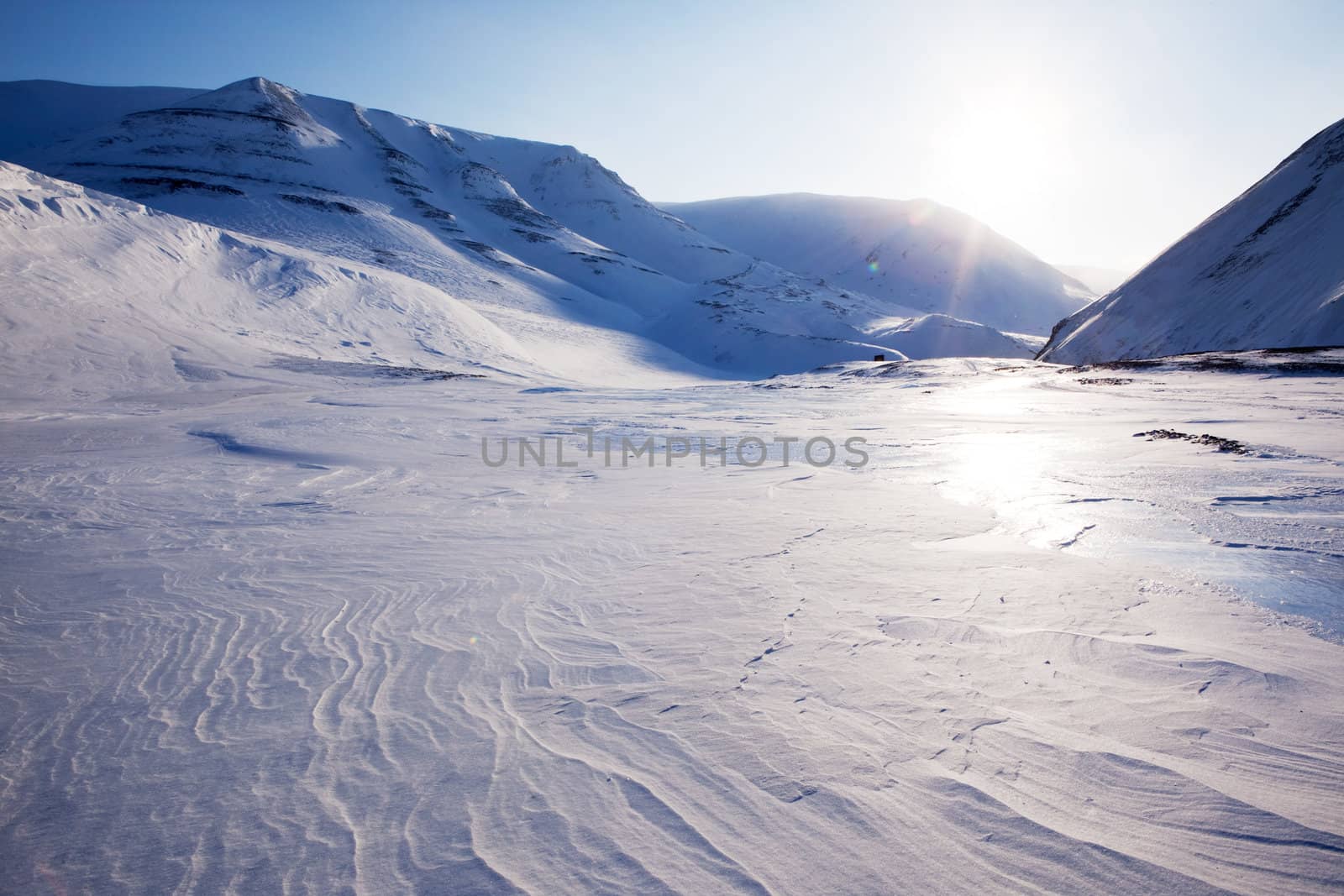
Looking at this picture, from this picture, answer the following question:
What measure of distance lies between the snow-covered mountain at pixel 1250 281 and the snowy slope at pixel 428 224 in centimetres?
1761

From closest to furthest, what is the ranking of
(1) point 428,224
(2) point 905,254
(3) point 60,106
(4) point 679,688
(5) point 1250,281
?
(4) point 679,688 → (5) point 1250,281 → (1) point 428,224 → (3) point 60,106 → (2) point 905,254

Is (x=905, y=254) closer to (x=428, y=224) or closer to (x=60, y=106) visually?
(x=428, y=224)

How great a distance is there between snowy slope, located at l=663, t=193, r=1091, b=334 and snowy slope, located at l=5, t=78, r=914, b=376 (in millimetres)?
22003

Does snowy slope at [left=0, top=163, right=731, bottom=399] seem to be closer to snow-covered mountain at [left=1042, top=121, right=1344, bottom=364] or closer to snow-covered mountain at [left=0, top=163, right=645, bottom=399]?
snow-covered mountain at [left=0, top=163, right=645, bottom=399]

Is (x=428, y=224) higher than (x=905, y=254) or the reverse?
the reverse

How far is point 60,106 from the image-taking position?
68750mm

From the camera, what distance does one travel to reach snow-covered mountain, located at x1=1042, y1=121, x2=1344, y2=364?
54.7 ft

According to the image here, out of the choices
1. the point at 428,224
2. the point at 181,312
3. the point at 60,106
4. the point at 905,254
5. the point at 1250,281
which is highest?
the point at 60,106

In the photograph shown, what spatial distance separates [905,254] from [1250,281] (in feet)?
239

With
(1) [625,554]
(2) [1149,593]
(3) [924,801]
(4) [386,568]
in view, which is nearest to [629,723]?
(3) [924,801]

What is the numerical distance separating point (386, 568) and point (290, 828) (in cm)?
196

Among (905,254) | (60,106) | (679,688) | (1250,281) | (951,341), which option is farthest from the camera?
(905,254)

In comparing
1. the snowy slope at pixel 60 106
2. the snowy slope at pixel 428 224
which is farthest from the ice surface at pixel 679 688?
the snowy slope at pixel 60 106

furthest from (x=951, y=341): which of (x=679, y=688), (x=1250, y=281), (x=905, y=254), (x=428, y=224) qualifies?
(x=905, y=254)
